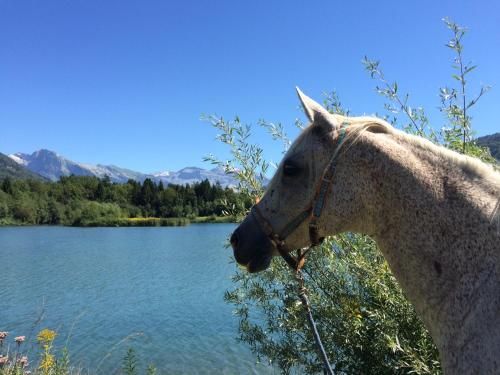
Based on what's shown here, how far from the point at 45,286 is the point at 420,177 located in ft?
107

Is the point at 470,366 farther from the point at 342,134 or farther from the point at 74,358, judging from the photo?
the point at 74,358

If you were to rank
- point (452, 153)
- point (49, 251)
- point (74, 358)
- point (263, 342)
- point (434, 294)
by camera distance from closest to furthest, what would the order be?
1. point (434, 294)
2. point (452, 153)
3. point (263, 342)
4. point (74, 358)
5. point (49, 251)

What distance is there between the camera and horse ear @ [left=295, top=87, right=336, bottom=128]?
8.60 ft

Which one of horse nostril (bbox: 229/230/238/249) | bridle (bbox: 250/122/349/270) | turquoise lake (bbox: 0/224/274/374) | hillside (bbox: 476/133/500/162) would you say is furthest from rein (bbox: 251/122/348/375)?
turquoise lake (bbox: 0/224/274/374)

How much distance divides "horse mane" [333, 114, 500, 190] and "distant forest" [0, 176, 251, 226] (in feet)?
350

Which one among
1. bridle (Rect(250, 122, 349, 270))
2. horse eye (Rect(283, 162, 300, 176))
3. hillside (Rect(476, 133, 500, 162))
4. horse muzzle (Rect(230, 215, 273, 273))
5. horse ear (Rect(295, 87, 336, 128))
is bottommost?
horse muzzle (Rect(230, 215, 273, 273))

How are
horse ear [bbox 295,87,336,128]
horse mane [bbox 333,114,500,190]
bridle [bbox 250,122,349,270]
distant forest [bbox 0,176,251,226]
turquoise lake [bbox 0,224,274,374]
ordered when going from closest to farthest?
horse mane [bbox 333,114,500,190], bridle [bbox 250,122,349,270], horse ear [bbox 295,87,336,128], turquoise lake [bbox 0,224,274,374], distant forest [bbox 0,176,251,226]

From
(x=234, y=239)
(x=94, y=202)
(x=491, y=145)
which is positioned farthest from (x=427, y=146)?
(x=94, y=202)

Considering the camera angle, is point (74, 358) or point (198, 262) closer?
point (74, 358)

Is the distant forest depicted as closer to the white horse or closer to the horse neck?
the white horse

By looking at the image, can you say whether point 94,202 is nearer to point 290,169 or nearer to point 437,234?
point 290,169

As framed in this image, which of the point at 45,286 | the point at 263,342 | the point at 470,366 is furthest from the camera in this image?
the point at 45,286

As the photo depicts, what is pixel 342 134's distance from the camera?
2543mm

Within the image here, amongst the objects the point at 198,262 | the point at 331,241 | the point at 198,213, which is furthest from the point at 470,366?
the point at 198,213
